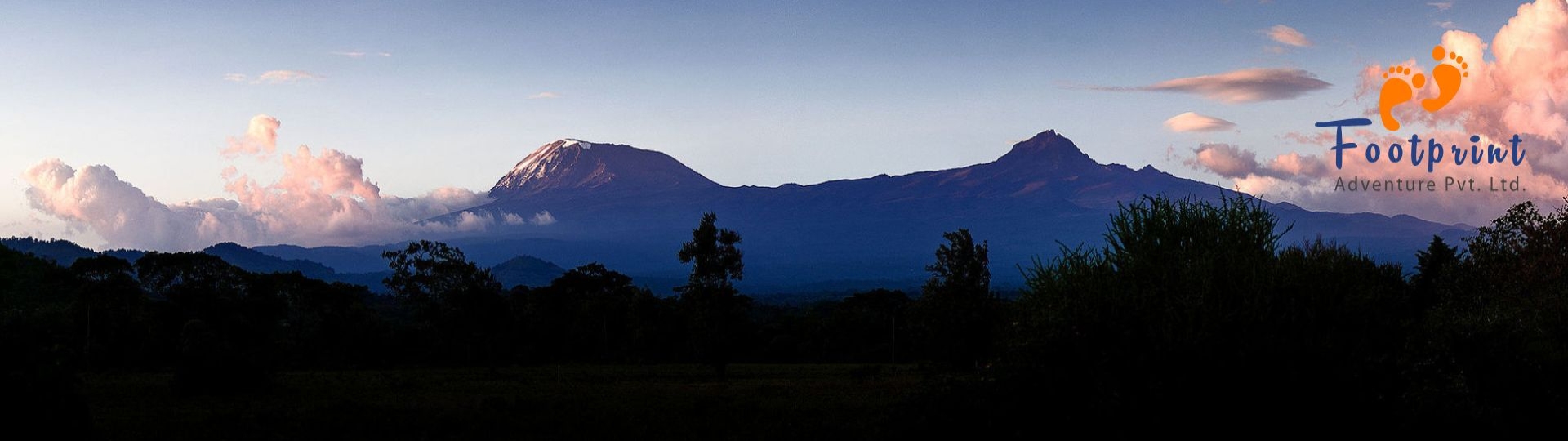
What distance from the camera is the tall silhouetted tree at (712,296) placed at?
210 feet

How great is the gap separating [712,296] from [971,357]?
16581 millimetres

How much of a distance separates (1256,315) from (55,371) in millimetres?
25326

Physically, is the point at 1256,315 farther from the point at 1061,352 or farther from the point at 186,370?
the point at 186,370

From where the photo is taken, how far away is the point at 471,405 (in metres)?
40.0

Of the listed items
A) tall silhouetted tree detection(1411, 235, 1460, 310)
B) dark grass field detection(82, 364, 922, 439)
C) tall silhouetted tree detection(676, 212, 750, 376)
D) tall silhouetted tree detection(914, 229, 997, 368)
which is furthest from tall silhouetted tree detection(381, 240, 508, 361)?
tall silhouetted tree detection(1411, 235, 1460, 310)

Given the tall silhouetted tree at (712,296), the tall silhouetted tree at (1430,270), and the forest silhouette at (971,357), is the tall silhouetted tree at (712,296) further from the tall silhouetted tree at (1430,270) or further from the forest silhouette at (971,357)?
the tall silhouetted tree at (1430,270)

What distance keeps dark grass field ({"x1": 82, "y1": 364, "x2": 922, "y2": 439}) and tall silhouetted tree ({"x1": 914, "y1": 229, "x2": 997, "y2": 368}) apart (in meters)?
6.56

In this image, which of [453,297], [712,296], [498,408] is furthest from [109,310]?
[498,408]

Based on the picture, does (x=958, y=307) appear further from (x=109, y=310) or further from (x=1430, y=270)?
(x=109, y=310)

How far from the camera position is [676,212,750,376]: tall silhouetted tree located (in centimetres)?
6406

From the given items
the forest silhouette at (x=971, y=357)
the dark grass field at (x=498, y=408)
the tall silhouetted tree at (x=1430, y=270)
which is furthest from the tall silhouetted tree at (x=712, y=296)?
the tall silhouetted tree at (x=1430, y=270)

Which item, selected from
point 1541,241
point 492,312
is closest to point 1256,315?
point 1541,241

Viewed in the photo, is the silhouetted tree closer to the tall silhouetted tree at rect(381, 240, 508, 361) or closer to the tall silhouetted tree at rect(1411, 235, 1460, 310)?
the tall silhouetted tree at rect(381, 240, 508, 361)

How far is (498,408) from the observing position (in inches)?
1518
